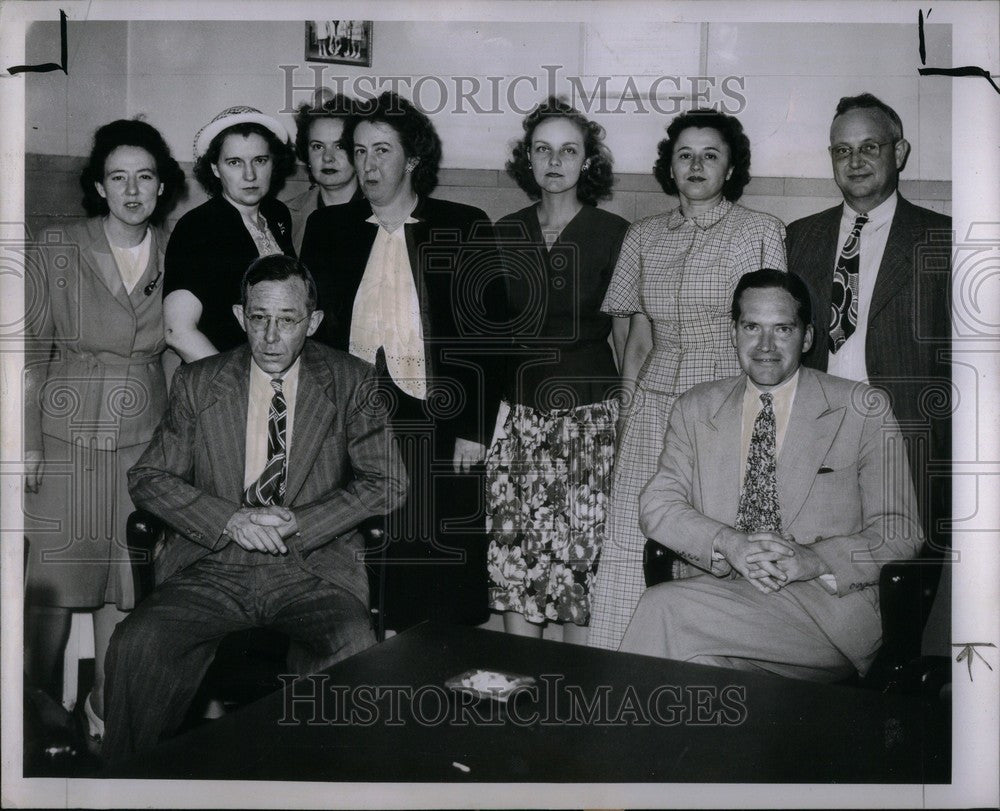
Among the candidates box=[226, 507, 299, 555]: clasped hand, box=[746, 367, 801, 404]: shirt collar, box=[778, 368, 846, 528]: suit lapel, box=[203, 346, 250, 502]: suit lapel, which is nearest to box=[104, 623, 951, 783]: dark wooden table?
box=[226, 507, 299, 555]: clasped hand

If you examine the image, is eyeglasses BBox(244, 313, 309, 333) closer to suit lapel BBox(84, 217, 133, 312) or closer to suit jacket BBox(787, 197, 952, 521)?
suit lapel BBox(84, 217, 133, 312)

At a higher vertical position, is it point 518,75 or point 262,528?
point 518,75

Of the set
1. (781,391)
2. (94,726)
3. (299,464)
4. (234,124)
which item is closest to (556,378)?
(781,391)

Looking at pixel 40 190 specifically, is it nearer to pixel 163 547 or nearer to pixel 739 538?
pixel 163 547

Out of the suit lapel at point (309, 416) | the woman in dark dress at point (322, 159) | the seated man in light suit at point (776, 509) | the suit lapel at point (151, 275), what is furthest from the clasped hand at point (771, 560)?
the suit lapel at point (151, 275)

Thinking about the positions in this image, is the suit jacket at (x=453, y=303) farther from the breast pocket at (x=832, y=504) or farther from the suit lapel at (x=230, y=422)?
the breast pocket at (x=832, y=504)

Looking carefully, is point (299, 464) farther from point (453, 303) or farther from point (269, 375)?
point (453, 303)

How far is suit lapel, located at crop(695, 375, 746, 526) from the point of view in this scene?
3176 millimetres

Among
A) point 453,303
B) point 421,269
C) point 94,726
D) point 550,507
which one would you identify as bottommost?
point 94,726

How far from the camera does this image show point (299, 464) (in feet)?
10.6

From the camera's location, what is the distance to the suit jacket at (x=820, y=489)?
10.2 feet

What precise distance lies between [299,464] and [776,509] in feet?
4.90

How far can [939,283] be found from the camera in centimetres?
326

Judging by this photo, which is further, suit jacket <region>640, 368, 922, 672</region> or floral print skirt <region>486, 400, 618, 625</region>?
floral print skirt <region>486, 400, 618, 625</region>
